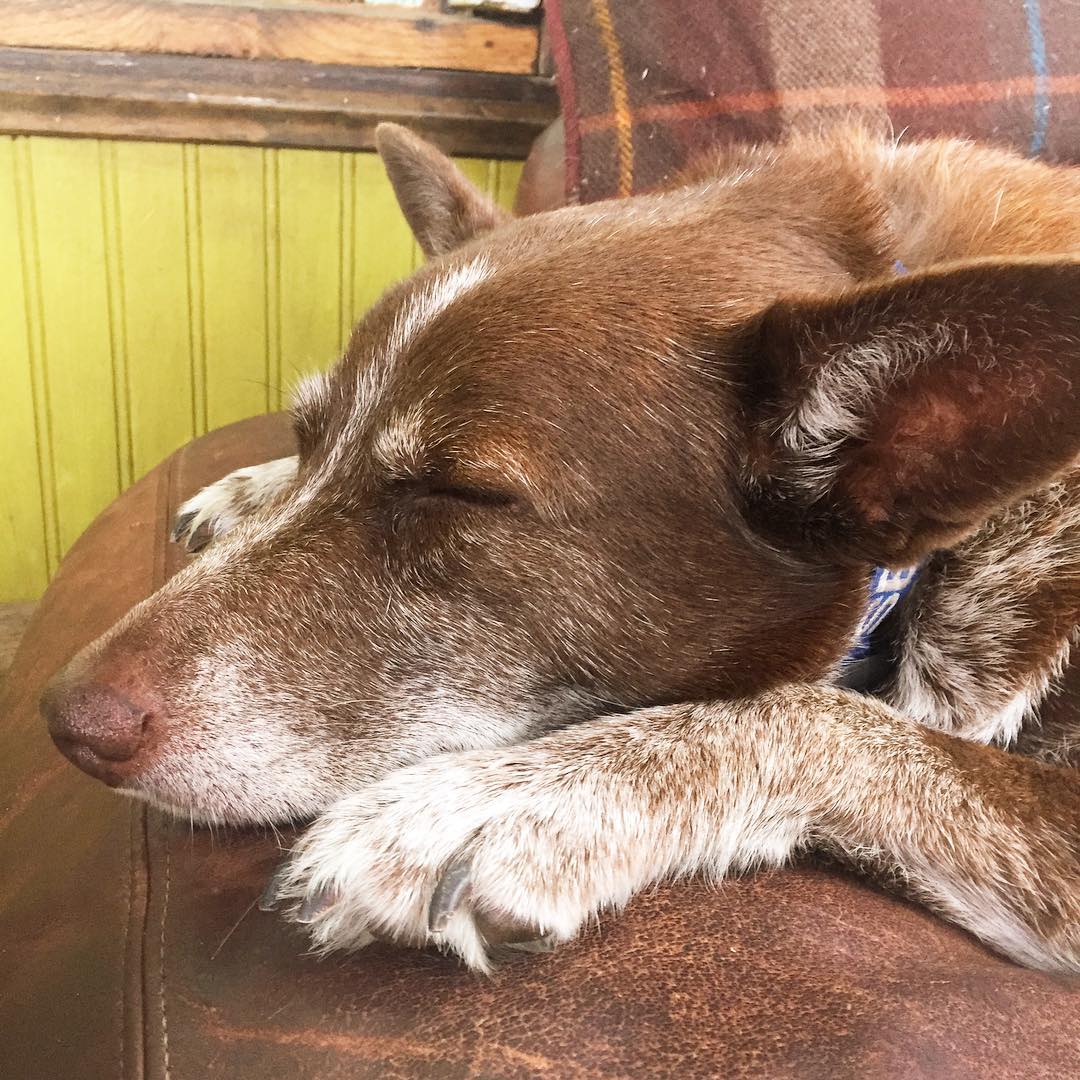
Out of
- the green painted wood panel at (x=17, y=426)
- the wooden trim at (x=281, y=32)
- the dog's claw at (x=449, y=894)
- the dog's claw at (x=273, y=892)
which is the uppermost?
the wooden trim at (x=281, y=32)

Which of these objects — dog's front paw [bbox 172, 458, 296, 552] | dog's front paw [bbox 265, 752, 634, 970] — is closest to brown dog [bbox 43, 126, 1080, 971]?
dog's front paw [bbox 265, 752, 634, 970]

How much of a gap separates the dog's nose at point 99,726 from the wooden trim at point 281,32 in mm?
2221

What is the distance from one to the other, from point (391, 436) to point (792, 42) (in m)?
1.48

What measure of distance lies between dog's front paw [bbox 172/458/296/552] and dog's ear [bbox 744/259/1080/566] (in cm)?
90

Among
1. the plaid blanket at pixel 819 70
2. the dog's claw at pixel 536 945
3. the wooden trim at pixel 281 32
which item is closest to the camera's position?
the dog's claw at pixel 536 945

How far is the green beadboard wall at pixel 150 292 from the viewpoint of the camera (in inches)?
108

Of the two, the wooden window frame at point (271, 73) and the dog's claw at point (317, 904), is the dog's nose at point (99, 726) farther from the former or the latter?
the wooden window frame at point (271, 73)

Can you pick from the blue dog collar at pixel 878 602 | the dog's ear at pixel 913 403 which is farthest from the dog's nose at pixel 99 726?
the blue dog collar at pixel 878 602

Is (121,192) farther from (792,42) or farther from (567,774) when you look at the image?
(567,774)

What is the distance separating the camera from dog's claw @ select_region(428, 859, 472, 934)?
3.02 feet

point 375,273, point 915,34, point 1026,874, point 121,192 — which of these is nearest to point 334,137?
point 375,273

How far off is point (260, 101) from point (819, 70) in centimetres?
154

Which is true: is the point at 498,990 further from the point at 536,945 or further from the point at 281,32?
the point at 281,32

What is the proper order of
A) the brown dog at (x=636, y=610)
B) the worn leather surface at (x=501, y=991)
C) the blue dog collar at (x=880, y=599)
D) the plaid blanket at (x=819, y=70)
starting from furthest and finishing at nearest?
the plaid blanket at (x=819, y=70), the blue dog collar at (x=880, y=599), the brown dog at (x=636, y=610), the worn leather surface at (x=501, y=991)
